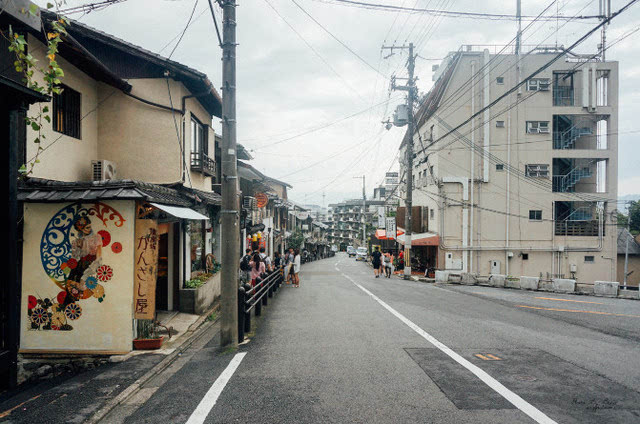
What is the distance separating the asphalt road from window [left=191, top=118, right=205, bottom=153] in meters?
6.29

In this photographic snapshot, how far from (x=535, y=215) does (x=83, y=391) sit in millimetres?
32901

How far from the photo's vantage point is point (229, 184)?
7566 millimetres

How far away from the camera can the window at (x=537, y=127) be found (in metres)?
30.0

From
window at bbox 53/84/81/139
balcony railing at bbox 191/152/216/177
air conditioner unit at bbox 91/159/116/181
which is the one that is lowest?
air conditioner unit at bbox 91/159/116/181

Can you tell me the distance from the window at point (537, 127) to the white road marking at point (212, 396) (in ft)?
103

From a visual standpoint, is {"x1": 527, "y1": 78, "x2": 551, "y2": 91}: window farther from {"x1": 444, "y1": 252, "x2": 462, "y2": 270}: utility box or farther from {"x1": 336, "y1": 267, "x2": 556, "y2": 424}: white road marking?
{"x1": 336, "y1": 267, "x2": 556, "y2": 424}: white road marking

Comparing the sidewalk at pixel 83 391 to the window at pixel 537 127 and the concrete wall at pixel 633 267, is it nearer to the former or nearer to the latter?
the window at pixel 537 127

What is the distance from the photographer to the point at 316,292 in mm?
15359

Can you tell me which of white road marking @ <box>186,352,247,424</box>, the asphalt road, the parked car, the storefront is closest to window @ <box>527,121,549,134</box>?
the asphalt road

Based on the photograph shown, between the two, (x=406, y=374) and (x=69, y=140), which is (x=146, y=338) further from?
(x=69, y=140)

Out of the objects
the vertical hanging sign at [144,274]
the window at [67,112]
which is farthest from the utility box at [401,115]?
the vertical hanging sign at [144,274]

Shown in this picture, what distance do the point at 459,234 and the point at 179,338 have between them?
2653 centimetres

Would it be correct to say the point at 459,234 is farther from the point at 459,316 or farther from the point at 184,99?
the point at 184,99

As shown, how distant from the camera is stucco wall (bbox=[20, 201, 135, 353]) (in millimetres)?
7188
